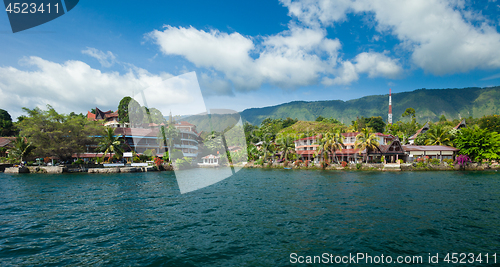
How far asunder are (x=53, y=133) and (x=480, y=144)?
284ft

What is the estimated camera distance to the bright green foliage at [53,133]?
47.3 meters

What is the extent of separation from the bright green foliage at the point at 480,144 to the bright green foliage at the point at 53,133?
81982 millimetres

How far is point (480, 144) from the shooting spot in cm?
4859

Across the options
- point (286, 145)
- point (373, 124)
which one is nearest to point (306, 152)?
point (286, 145)

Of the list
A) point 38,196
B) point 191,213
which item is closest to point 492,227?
point 191,213

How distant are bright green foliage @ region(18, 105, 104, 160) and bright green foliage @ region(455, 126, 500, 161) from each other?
82.0 metres

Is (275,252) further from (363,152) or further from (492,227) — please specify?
(363,152)

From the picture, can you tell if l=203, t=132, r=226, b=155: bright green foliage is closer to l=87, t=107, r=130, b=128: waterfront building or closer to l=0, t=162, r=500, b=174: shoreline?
A: l=87, t=107, r=130, b=128: waterfront building

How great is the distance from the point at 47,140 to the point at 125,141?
18.0 metres

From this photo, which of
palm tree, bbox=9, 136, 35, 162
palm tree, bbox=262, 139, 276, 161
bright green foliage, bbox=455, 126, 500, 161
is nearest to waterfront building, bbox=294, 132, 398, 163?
palm tree, bbox=262, 139, 276, 161

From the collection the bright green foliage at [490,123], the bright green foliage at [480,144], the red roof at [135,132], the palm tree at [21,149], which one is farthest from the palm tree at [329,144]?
the palm tree at [21,149]

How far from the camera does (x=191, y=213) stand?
1425 cm

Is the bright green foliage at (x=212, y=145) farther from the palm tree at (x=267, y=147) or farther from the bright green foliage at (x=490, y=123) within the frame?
the bright green foliage at (x=490, y=123)

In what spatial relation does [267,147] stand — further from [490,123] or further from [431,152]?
[490,123]
